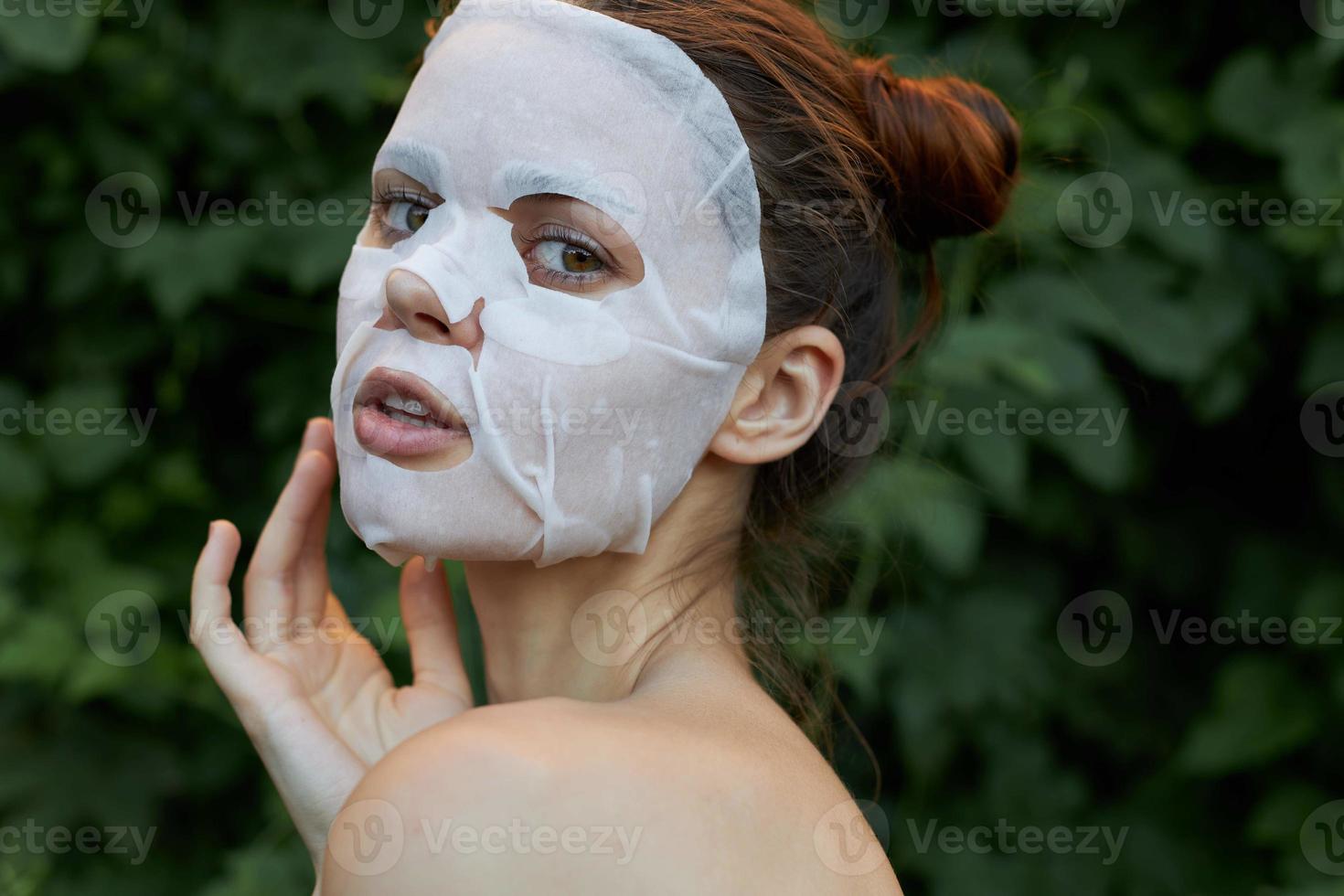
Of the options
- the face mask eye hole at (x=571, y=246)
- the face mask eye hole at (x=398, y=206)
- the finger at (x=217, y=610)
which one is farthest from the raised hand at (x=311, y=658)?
the face mask eye hole at (x=571, y=246)

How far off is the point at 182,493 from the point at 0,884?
0.69 metres

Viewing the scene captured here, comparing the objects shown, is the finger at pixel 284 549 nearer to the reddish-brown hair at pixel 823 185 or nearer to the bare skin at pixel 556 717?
the bare skin at pixel 556 717

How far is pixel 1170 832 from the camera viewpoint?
2387 mm

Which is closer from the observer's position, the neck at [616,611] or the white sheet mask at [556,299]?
the white sheet mask at [556,299]

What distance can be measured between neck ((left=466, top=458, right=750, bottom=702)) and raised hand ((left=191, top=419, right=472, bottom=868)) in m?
0.18

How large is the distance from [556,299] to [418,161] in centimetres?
20

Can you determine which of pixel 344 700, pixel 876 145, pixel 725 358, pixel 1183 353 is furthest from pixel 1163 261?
pixel 344 700

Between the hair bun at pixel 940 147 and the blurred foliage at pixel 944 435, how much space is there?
41 cm

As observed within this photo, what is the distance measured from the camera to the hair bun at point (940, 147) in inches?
56.9

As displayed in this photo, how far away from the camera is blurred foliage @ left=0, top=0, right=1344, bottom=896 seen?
2025 mm

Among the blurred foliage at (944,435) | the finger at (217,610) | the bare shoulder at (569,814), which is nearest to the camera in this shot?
the bare shoulder at (569,814)

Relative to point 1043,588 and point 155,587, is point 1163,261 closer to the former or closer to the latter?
point 1043,588

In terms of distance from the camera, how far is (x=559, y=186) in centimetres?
115

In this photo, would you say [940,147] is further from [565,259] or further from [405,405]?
[405,405]
